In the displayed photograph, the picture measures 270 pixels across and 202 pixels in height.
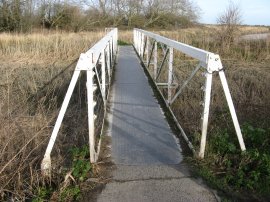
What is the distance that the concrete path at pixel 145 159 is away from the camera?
10.6 feet

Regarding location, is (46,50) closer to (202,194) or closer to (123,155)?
(123,155)

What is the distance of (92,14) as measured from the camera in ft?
134

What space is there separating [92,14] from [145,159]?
38797mm

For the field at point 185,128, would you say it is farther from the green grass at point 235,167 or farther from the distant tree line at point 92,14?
the distant tree line at point 92,14

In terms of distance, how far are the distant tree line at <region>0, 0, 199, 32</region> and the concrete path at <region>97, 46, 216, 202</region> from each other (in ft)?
95.1

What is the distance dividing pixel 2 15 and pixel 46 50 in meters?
18.3

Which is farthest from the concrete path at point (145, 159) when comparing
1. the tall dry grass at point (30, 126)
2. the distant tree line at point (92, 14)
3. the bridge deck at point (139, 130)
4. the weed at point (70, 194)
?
the distant tree line at point (92, 14)

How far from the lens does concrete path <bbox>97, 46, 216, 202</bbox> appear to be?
3.24m

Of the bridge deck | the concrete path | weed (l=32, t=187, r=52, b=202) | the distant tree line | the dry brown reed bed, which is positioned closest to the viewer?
weed (l=32, t=187, r=52, b=202)

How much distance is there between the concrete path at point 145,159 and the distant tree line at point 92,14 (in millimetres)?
28975

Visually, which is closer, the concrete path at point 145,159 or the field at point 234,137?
the concrete path at point 145,159

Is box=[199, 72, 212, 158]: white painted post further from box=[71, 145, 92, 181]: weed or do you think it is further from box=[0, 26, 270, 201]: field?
box=[71, 145, 92, 181]: weed

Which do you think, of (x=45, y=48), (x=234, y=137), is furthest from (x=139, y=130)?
(x=45, y=48)

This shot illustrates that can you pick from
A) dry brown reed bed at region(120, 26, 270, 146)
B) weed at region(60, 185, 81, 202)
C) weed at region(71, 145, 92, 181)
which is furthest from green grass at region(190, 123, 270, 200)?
weed at region(60, 185, 81, 202)
